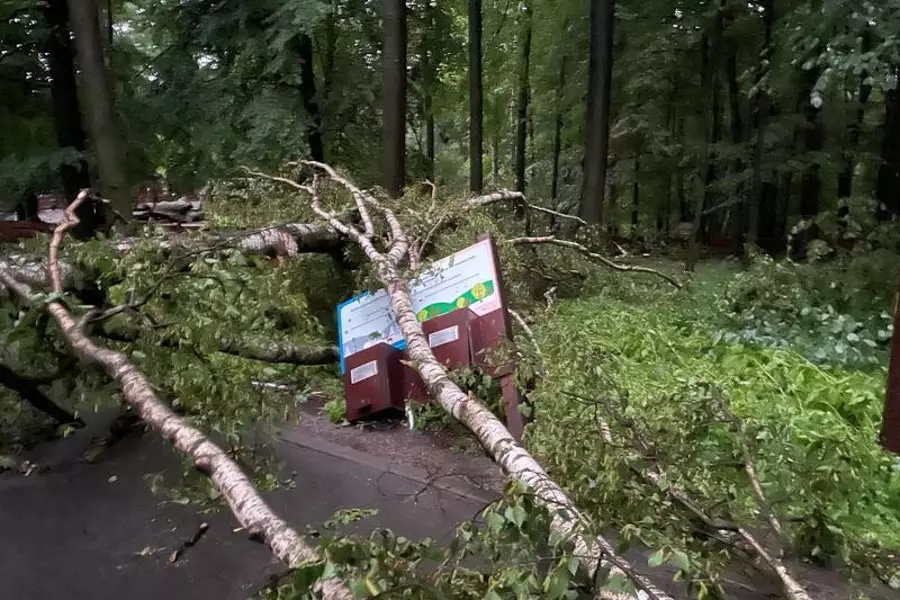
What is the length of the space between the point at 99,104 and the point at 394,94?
3.08 m

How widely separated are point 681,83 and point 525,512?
12.6m

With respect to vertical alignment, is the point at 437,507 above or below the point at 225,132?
below

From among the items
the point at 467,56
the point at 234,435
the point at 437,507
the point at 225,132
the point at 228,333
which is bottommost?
the point at 437,507

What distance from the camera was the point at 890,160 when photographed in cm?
1098

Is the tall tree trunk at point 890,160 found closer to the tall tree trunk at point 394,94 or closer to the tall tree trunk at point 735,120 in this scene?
the tall tree trunk at point 735,120

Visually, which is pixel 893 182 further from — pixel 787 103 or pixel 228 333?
pixel 228 333

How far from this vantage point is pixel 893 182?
36.5 feet

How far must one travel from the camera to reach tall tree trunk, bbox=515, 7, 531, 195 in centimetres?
1698

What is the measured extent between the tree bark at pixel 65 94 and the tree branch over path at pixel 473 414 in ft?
12.8

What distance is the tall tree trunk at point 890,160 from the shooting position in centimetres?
1062

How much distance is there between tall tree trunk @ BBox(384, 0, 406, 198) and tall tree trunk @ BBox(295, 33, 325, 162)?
2.22 metres

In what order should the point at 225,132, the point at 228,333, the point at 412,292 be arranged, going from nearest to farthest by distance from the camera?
the point at 228,333, the point at 412,292, the point at 225,132

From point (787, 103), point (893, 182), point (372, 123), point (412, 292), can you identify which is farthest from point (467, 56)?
point (412, 292)

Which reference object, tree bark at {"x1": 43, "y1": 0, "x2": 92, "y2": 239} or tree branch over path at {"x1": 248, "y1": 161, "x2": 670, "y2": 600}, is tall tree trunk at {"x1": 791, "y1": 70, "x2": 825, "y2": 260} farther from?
tree bark at {"x1": 43, "y1": 0, "x2": 92, "y2": 239}
